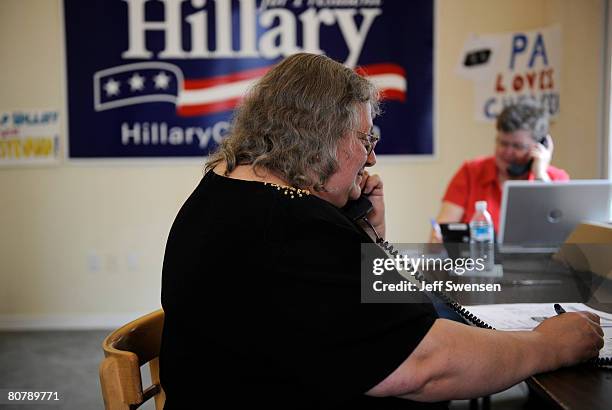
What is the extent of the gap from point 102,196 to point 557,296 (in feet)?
10.8

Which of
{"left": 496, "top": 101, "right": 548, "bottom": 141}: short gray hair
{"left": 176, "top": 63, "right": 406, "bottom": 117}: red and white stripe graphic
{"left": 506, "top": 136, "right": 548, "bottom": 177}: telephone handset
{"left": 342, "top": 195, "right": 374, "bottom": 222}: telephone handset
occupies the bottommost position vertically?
{"left": 342, "top": 195, "right": 374, "bottom": 222}: telephone handset

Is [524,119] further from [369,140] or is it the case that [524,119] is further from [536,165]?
[369,140]

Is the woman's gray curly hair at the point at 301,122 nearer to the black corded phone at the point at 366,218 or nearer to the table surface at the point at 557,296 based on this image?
the black corded phone at the point at 366,218

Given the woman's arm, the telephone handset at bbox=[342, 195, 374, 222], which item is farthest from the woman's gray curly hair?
the telephone handset at bbox=[342, 195, 374, 222]

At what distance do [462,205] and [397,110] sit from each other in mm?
1248

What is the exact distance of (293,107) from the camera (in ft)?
3.85

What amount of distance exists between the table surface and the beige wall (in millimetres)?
1941

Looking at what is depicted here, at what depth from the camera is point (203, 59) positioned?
13.4 ft

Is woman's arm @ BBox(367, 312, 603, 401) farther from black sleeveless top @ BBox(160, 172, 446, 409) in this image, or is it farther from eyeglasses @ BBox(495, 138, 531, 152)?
eyeglasses @ BBox(495, 138, 531, 152)

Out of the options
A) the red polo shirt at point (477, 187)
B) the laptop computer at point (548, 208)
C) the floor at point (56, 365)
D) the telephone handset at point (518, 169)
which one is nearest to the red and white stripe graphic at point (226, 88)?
the red polo shirt at point (477, 187)

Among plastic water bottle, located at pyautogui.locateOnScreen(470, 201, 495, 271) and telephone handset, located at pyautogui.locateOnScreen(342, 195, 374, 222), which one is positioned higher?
telephone handset, located at pyautogui.locateOnScreen(342, 195, 374, 222)

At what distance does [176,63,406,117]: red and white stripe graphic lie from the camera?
4090 mm

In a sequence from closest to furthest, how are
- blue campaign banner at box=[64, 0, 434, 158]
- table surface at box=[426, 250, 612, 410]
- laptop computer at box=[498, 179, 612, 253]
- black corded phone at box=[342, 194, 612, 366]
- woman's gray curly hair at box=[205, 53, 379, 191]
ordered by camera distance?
table surface at box=[426, 250, 612, 410]
woman's gray curly hair at box=[205, 53, 379, 191]
black corded phone at box=[342, 194, 612, 366]
laptop computer at box=[498, 179, 612, 253]
blue campaign banner at box=[64, 0, 434, 158]

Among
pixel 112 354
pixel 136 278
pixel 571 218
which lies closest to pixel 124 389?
pixel 112 354
